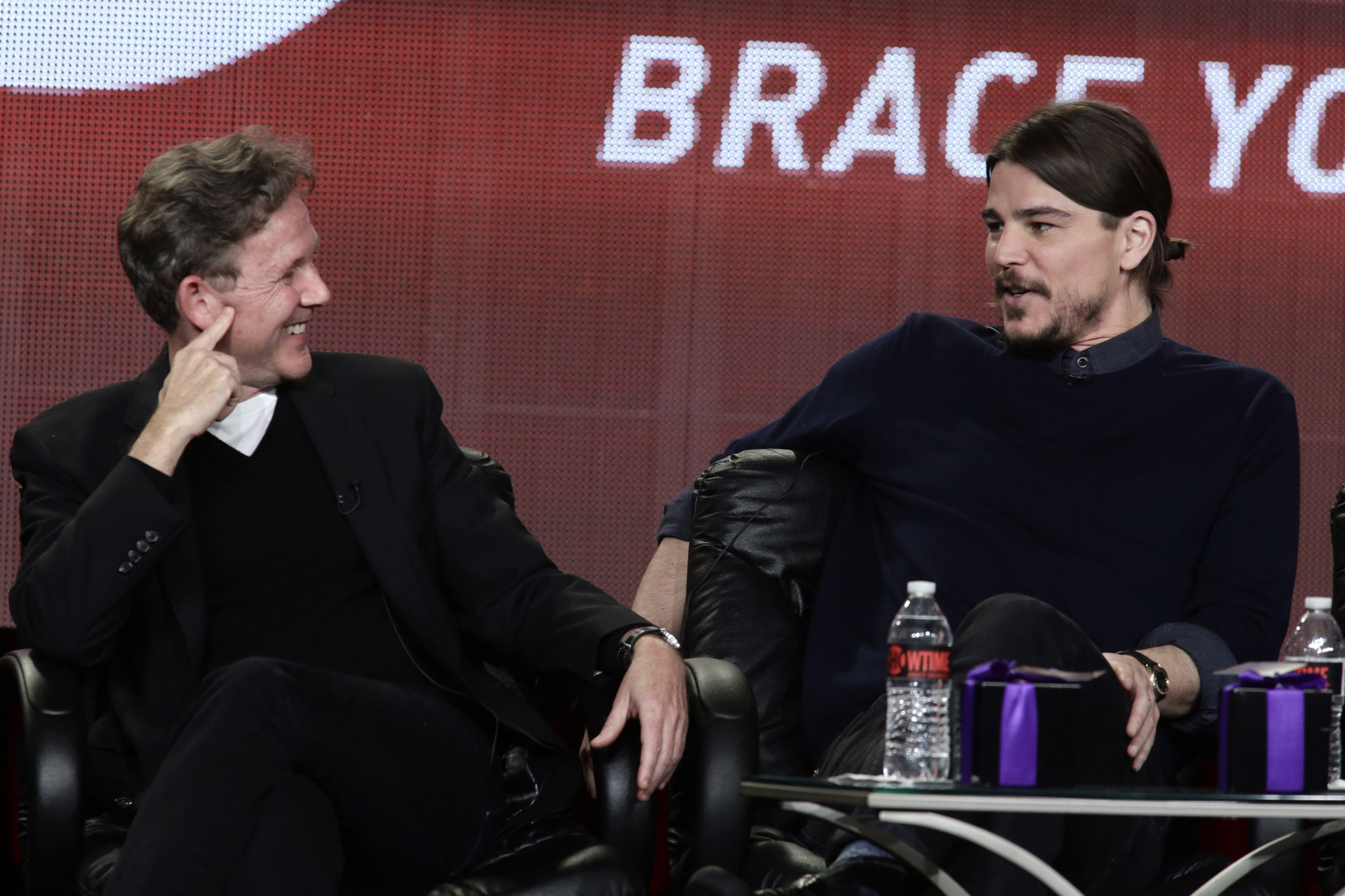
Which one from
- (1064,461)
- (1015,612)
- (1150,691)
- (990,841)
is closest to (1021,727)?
(990,841)

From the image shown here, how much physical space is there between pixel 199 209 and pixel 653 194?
1764mm

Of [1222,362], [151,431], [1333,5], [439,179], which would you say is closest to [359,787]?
[151,431]

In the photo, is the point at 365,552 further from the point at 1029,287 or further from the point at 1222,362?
the point at 1222,362

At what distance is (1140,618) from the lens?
87.4 inches

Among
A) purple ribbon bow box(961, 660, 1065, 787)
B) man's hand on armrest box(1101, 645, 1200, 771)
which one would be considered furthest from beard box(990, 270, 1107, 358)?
purple ribbon bow box(961, 660, 1065, 787)

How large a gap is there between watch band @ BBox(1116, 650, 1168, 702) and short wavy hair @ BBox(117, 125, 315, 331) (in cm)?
139

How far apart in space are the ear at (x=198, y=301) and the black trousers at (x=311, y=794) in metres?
0.66

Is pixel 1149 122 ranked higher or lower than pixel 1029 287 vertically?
higher

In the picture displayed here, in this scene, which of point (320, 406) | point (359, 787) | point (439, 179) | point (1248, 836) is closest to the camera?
point (359, 787)

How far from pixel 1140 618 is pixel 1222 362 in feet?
1.58

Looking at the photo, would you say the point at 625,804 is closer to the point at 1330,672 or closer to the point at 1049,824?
the point at 1049,824

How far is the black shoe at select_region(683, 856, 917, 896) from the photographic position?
157 cm

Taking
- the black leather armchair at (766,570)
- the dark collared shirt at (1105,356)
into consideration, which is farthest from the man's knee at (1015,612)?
the dark collared shirt at (1105,356)

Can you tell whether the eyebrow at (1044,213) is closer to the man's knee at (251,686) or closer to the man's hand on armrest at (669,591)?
the man's hand on armrest at (669,591)
